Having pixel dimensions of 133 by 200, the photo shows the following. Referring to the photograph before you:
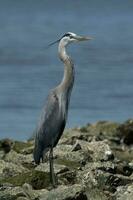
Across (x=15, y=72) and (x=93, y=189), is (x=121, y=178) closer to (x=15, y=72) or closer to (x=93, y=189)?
(x=93, y=189)

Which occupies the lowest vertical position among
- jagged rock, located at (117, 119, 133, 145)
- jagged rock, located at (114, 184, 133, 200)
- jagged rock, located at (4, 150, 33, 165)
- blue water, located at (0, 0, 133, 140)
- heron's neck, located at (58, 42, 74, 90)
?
jagged rock, located at (114, 184, 133, 200)

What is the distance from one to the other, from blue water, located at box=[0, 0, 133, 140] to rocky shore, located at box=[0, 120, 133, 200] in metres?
4.42

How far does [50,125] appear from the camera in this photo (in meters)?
11.2

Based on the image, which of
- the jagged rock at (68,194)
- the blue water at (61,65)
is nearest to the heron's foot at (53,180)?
the jagged rock at (68,194)

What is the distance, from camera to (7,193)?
8797 mm

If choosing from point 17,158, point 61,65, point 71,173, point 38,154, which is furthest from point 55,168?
point 61,65

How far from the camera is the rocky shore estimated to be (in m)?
8.70

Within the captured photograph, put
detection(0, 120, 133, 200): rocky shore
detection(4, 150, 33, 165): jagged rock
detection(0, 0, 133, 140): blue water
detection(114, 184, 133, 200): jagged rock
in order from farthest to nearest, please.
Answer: detection(0, 0, 133, 140): blue water, detection(4, 150, 33, 165): jagged rock, detection(0, 120, 133, 200): rocky shore, detection(114, 184, 133, 200): jagged rock

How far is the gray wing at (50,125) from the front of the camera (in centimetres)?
1112

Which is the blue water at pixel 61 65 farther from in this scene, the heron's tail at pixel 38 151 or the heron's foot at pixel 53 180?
the heron's foot at pixel 53 180

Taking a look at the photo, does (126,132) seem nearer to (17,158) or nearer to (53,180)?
(17,158)

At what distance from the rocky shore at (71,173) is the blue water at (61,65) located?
174 inches

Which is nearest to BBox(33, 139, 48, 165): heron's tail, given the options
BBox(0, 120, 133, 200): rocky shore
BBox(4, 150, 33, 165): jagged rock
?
BBox(0, 120, 133, 200): rocky shore

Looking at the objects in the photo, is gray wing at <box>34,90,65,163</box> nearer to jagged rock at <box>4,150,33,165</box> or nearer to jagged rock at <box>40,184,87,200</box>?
jagged rock at <box>4,150,33,165</box>
